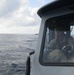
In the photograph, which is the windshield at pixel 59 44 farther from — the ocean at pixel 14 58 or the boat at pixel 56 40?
the ocean at pixel 14 58

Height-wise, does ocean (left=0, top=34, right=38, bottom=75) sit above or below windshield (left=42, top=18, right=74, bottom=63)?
below

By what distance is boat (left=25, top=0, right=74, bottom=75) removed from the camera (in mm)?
3430

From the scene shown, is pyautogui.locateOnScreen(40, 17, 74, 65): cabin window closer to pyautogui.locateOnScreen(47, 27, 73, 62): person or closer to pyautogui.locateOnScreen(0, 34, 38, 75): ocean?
pyautogui.locateOnScreen(47, 27, 73, 62): person

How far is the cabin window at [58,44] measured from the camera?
3.52 meters

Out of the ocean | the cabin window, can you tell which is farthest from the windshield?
the ocean

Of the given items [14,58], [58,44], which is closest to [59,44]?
[58,44]

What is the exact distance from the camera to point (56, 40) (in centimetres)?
373

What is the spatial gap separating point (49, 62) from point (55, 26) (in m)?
0.44

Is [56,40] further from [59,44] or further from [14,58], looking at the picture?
[14,58]

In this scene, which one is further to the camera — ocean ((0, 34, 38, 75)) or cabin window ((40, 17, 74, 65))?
ocean ((0, 34, 38, 75))

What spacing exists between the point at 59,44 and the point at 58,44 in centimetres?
1

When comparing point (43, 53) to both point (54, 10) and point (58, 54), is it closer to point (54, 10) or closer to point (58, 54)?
point (58, 54)

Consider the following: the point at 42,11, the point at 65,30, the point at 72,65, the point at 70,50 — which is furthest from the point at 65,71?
the point at 42,11

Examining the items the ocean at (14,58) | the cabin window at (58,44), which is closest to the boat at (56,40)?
the cabin window at (58,44)
